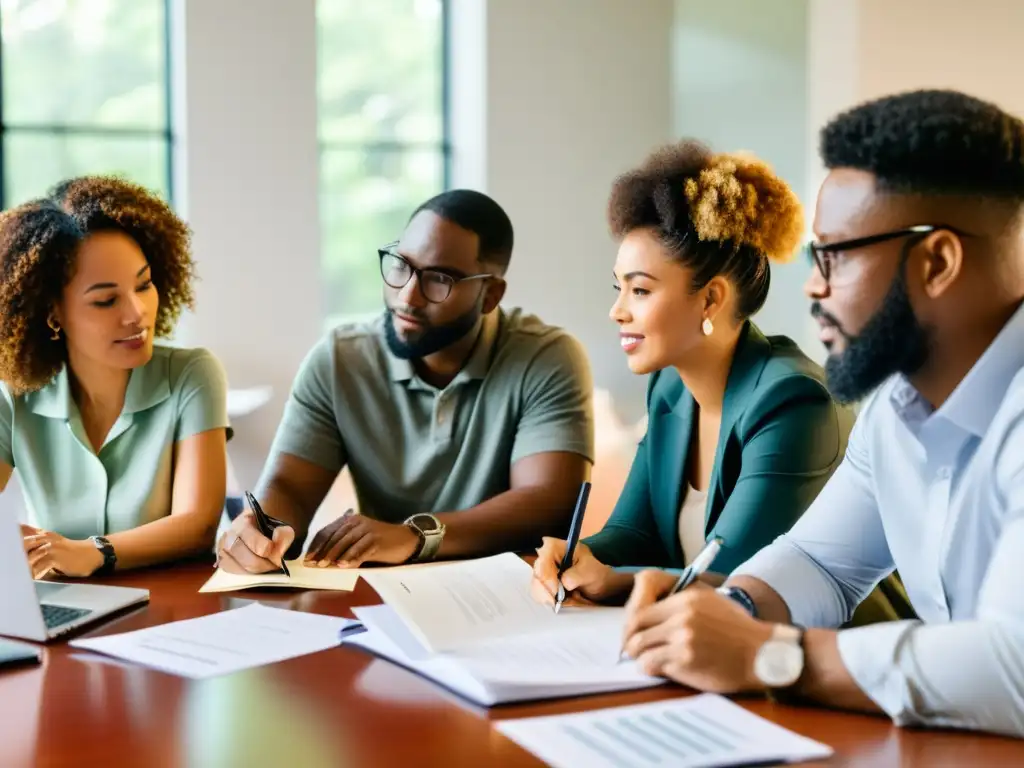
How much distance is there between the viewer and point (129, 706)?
1362 millimetres

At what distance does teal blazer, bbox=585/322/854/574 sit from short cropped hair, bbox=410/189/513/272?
494 millimetres

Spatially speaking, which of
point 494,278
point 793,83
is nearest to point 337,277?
point 793,83

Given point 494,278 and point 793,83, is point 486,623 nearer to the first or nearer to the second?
point 494,278

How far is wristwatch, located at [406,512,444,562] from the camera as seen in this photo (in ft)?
6.97

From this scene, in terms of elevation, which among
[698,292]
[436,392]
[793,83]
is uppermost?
[793,83]

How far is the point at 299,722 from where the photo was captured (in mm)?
1304

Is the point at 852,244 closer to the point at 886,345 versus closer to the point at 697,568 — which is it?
the point at 886,345

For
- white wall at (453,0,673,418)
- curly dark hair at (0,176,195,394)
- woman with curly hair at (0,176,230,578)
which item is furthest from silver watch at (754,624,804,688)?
white wall at (453,0,673,418)

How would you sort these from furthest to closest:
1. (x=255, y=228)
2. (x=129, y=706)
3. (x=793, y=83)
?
(x=793, y=83)
(x=255, y=228)
(x=129, y=706)

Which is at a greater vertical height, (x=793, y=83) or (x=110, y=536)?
(x=793, y=83)

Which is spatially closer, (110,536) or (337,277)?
(110,536)

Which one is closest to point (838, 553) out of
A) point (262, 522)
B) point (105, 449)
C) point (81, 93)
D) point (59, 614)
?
point (262, 522)

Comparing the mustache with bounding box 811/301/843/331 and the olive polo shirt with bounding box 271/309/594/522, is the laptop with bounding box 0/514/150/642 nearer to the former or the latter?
the olive polo shirt with bounding box 271/309/594/522

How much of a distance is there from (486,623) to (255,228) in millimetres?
2997
